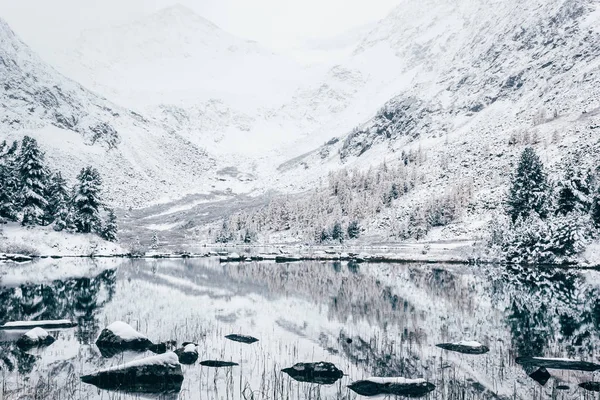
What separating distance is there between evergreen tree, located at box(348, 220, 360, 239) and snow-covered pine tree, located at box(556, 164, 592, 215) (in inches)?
3011

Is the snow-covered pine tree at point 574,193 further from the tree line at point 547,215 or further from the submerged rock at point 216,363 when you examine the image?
the submerged rock at point 216,363

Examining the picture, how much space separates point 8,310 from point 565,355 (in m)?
29.7

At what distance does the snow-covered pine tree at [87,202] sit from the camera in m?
87.3

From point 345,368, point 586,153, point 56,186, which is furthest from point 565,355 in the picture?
point 586,153

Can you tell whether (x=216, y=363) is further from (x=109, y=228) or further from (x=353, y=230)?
(x=353, y=230)

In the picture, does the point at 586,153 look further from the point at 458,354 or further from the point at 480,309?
the point at 458,354

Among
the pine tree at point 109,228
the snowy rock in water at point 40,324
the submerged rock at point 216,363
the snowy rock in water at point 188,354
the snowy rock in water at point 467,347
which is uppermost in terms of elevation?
the pine tree at point 109,228

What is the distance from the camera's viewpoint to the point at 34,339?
21.8m

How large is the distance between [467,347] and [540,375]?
4060 millimetres

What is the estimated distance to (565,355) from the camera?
837 inches

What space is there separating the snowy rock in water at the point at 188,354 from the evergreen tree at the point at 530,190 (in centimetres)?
7891

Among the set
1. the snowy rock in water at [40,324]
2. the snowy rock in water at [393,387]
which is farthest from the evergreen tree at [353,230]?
the snowy rock in water at [393,387]

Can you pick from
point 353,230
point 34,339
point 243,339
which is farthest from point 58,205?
point 353,230

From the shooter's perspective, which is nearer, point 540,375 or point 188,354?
point 540,375
